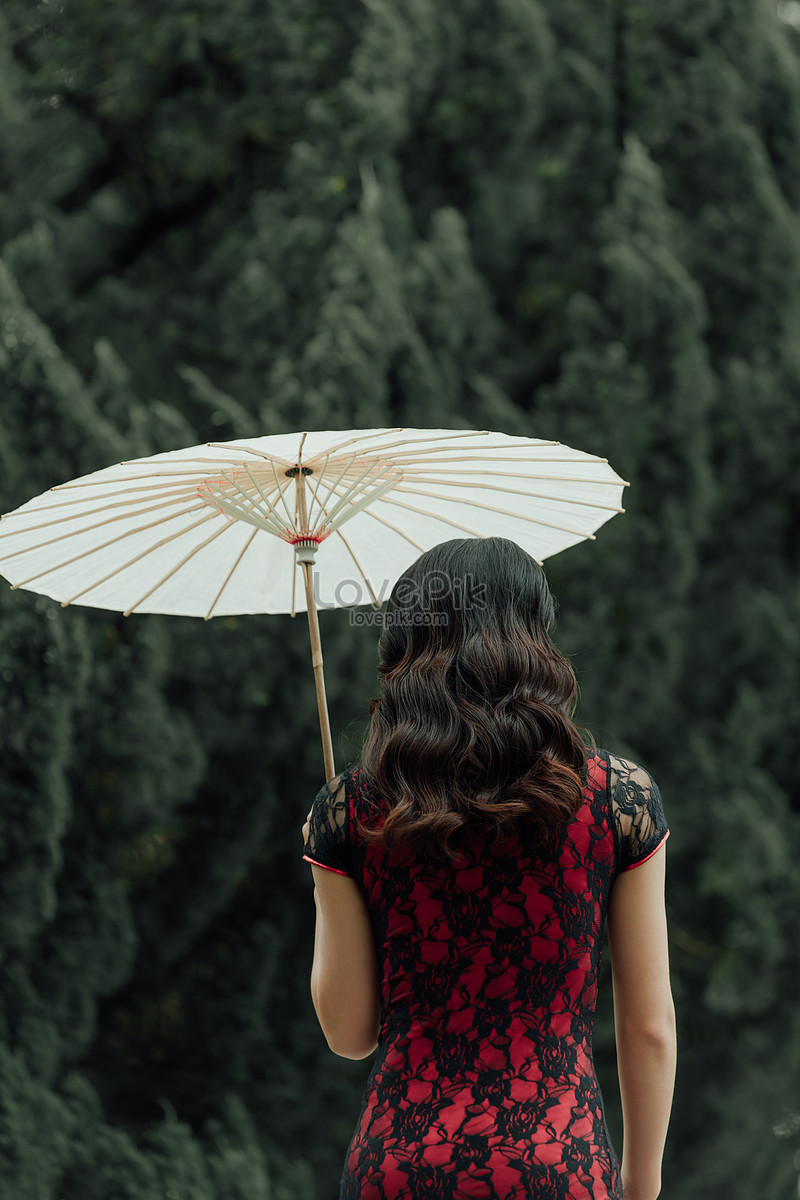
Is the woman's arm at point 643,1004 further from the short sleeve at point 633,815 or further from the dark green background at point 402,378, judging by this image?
the dark green background at point 402,378

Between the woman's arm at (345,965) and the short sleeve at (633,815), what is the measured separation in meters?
0.34

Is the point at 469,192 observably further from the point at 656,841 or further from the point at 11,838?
the point at 656,841

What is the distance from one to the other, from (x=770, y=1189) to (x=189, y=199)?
4209mm

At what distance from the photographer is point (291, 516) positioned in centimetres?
191

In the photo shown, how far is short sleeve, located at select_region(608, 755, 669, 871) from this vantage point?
51.7 inches

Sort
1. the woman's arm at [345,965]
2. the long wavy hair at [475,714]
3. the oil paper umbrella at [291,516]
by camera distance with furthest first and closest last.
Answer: the oil paper umbrella at [291,516] → the woman's arm at [345,965] → the long wavy hair at [475,714]

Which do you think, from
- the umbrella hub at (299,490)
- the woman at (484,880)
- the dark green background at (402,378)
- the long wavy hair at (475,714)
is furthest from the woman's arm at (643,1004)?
the dark green background at (402,378)

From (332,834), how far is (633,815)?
376 mm

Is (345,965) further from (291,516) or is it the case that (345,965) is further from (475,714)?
(291,516)

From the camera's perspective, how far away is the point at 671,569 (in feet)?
12.6

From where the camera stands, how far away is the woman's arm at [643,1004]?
135 cm

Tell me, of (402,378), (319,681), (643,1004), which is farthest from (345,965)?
(402,378)

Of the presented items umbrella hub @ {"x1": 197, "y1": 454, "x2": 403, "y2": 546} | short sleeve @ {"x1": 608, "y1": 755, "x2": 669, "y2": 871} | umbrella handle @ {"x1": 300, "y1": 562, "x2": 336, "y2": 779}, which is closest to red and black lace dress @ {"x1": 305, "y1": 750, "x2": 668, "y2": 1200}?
short sleeve @ {"x1": 608, "y1": 755, "x2": 669, "y2": 871}

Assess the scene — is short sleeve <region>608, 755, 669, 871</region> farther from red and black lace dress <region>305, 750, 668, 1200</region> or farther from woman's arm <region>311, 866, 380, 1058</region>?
woman's arm <region>311, 866, 380, 1058</region>
